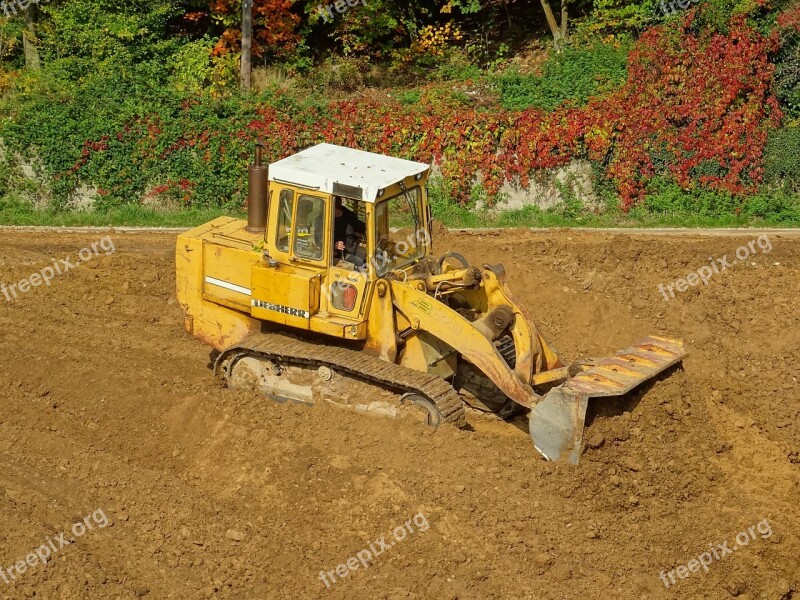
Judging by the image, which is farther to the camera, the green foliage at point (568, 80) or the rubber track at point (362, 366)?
the green foliage at point (568, 80)

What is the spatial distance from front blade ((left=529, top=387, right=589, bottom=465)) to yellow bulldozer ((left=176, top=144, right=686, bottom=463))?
1 centimetres

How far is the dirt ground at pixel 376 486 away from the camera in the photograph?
8.78 metres

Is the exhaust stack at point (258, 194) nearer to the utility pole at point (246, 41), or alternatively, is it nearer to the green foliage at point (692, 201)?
the green foliage at point (692, 201)

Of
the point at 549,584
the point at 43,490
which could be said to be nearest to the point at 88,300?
the point at 43,490

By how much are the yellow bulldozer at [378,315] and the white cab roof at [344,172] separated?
0.05ft

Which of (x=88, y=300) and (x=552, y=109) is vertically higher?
(x=552, y=109)

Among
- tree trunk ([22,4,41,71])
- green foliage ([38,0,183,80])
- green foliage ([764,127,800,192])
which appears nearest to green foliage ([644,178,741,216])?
green foliage ([764,127,800,192])

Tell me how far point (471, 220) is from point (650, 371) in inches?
354

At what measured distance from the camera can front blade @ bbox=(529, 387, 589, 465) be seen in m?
9.84

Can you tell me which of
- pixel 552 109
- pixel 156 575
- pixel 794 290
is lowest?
pixel 156 575

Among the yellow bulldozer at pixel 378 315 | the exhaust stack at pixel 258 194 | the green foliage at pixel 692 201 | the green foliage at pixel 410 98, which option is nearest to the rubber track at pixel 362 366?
the yellow bulldozer at pixel 378 315

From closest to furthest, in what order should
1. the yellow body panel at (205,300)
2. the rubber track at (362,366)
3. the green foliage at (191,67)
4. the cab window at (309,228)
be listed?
the rubber track at (362,366), the cab window at (309,228), the yellow body panel at (205,300), the green foliage at (191,67)

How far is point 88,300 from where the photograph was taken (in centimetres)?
1462

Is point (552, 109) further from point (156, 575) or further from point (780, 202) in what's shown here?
point (156, 575)
